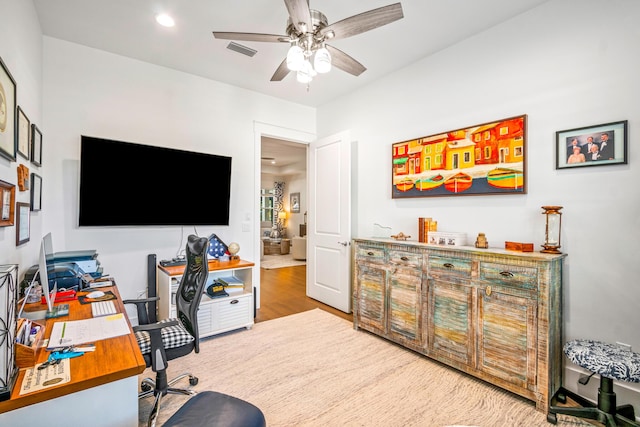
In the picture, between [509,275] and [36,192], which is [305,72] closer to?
[509,275]

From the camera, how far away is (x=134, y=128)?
3.16 meters

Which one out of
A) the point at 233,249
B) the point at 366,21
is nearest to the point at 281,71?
the point at 366,21

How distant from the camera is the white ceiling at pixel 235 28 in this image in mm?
2305

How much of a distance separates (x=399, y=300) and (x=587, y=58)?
7.83 ft

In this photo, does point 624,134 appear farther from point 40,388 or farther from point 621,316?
point 40,388

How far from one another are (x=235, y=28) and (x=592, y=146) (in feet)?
9.72

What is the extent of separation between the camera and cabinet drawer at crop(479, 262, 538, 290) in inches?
79.5

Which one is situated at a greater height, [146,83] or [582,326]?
[146,83]

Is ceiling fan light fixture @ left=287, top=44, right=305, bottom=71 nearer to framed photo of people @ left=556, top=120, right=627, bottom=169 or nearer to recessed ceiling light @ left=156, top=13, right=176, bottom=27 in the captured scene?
recessed ceiling light @ left=156, top=13, right=176, bottom=27

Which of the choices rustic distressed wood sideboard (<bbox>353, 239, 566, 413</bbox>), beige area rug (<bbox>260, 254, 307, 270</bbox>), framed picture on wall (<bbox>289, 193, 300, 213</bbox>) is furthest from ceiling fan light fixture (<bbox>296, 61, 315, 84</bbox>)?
framed picture on wall (<bbox>289, 193, 300, 213</bbox>)

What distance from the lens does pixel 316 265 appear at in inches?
171

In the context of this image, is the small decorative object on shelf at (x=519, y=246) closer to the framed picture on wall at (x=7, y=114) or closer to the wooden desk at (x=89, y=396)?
the wooden desk at (x=89, y=396)

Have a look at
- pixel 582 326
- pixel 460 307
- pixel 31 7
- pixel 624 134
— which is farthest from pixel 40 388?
pixel 624 134

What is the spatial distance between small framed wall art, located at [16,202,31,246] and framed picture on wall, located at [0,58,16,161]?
35 cm
